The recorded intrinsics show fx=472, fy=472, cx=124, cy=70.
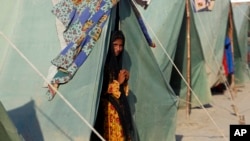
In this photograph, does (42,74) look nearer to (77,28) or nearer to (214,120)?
(77,28)

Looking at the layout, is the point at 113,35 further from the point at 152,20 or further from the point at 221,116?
the point at 221,116

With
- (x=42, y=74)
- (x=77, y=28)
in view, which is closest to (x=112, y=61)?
(x=77, y=28)

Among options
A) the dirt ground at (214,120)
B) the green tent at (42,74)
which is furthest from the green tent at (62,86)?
the dirt ground at (214,120)

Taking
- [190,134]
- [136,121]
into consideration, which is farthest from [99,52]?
[190,134]

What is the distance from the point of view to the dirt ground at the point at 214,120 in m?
5.71

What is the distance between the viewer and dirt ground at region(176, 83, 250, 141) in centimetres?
571

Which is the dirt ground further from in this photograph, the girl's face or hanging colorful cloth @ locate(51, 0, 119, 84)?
hanging colorful cloth @ locate(51, 0, 119, 84)

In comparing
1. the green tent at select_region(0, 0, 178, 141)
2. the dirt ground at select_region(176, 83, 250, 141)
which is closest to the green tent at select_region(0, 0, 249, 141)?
the green tent at select_region(0, 0, 178, 141)

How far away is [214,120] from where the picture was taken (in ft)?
21.8

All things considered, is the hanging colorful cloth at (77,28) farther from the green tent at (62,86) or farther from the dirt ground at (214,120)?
the dirt ground at (214,120)

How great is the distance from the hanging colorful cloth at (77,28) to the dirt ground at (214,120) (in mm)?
1818

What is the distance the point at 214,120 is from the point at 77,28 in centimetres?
352

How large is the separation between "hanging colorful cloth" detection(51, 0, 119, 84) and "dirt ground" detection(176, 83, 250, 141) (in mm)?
1818

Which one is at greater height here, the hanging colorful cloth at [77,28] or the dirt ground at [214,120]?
the hanging colorful cloth at [77,28]
